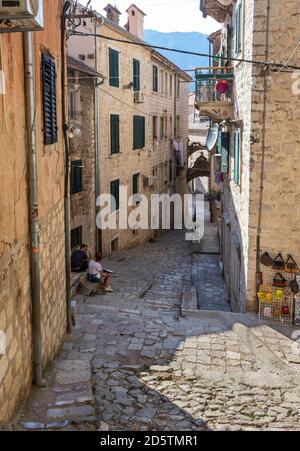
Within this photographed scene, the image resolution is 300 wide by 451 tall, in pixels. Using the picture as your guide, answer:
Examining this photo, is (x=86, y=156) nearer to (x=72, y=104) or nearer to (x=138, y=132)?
(x=72, y=104)

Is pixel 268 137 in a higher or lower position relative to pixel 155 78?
lower

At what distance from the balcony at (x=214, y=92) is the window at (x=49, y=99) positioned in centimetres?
673

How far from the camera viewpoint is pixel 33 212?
20.5 ft

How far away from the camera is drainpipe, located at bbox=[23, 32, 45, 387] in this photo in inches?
236

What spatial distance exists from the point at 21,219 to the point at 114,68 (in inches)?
590

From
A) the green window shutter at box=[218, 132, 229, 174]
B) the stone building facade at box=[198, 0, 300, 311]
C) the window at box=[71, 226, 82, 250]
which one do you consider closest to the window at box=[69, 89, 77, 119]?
the window at box=[71, 226, 82, 250]

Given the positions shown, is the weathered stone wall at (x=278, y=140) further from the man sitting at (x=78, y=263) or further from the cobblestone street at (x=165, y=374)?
the man sitting at (x=78, y=263)

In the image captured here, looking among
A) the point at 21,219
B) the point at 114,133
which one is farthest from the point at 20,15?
the point at 114,133

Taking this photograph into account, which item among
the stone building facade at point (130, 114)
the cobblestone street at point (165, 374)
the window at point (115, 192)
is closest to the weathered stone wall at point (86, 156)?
the stone building facade at point (130, 114)

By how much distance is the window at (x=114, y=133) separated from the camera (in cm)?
1938

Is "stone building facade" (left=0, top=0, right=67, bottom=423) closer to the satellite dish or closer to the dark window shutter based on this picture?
the satellite dish

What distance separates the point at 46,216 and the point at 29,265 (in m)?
1.22

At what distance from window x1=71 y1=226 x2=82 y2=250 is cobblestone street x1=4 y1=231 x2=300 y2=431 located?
4254 millimetres
